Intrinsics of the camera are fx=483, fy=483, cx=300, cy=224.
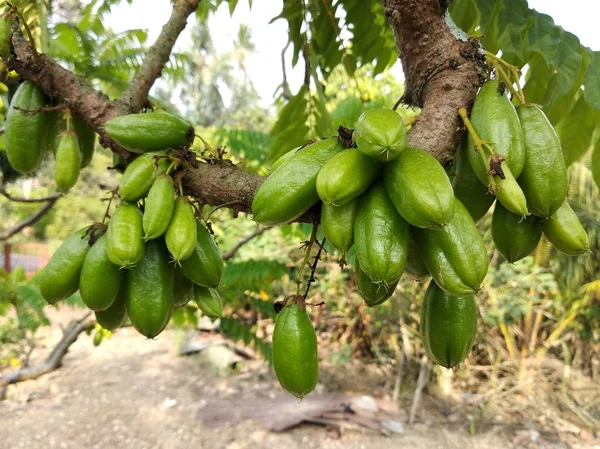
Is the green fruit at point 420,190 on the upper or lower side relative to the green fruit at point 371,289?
upper

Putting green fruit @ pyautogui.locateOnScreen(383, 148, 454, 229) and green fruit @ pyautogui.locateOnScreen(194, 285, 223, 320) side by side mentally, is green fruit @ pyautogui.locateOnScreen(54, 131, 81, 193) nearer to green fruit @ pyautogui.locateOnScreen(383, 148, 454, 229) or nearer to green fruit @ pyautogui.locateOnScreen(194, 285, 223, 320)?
green fruit @ pyautogui.locateOnScreen(194, 285, 223, 320)

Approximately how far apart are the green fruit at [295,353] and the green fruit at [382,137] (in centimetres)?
48

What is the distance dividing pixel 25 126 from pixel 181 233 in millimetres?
825

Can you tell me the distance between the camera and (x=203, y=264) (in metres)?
1.31

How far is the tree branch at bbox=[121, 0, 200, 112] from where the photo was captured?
170cm

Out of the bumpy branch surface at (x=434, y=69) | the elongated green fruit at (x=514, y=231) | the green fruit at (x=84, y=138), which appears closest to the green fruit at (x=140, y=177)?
the green fruit at (x=84, y=138)

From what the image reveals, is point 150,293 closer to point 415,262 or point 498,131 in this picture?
point 415,262

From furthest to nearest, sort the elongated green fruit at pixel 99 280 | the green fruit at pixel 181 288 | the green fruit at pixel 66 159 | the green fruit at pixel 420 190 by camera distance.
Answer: the green fruit at pixel 66 159, the green fruit at pixel 181 288, the elongated green fruit at pixel 99 280, the green fruit at pixel 420 190

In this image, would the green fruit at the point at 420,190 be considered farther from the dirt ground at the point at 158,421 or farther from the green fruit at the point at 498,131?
the dirt ground at the point at 158,421

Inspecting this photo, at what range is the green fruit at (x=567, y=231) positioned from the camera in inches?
45.7

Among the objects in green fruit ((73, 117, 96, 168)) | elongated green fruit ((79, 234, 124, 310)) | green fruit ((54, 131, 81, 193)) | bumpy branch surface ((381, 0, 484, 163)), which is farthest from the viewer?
green fruit ((73, 117, 96, 168))

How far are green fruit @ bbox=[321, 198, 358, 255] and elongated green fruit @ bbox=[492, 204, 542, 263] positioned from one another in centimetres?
38

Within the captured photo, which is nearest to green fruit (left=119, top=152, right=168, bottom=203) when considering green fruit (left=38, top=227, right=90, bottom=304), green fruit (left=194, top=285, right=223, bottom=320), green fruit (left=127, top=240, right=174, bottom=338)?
green fruit (left=127, top=240, right=174, bottom=338)

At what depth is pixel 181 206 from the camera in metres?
1.30
